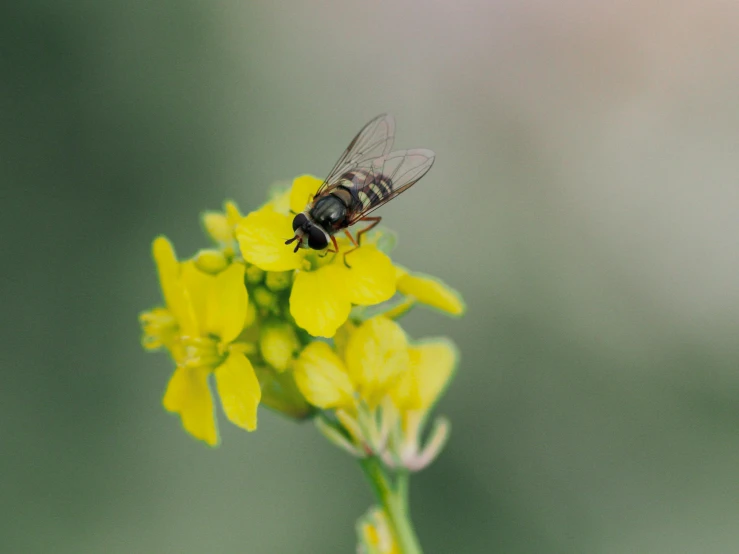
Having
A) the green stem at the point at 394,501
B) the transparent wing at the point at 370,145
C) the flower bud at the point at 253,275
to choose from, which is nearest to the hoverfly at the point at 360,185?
the transparent wing at the point at 370,145

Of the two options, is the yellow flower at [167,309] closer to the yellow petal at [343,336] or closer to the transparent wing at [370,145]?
the yellow petal at [343,336]

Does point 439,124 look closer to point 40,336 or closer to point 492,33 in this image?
point 492,33

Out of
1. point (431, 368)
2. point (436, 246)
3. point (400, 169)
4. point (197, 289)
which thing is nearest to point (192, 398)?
point (197, 289)

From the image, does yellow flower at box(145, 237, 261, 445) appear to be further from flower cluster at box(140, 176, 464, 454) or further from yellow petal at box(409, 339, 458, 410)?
yellow petal at box(409, 339, 458, 410)

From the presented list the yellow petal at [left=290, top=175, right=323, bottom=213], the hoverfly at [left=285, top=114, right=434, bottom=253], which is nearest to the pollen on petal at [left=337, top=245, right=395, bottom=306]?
the hoverfly at [left=285, top=114, right=434, bottom=253]

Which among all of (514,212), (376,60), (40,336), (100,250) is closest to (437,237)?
(514,212)

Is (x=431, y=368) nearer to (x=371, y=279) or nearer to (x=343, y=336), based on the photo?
(x=343, y=336)

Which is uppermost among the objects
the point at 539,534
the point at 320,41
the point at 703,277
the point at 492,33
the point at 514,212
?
the point at 320,41
